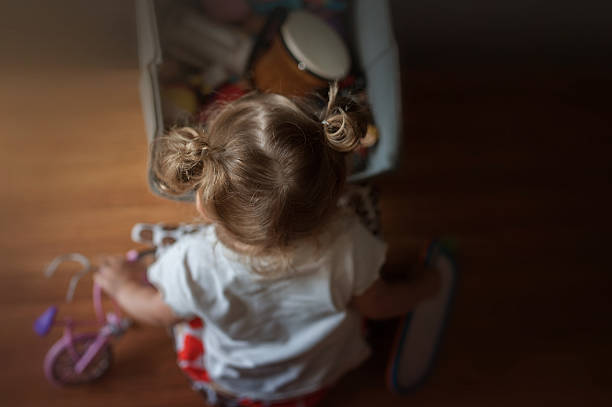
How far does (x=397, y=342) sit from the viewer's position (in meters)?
0.86

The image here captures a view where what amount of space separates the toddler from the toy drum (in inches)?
6.7

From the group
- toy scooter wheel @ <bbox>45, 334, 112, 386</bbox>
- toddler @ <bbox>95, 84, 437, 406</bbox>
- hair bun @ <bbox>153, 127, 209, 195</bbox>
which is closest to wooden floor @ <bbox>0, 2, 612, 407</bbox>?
toy scooter wheel @ <bbox>45, 334, 112, 386</bbox>

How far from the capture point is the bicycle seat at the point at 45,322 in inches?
33.0

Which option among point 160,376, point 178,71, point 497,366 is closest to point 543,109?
point 497,366

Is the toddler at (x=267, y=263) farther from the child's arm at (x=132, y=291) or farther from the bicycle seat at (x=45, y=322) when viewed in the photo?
the bicycle seat at (x=45, y=322)

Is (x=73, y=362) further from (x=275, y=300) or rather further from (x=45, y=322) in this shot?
(x=275, y=300)

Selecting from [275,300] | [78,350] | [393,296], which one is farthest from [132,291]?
[393,296]

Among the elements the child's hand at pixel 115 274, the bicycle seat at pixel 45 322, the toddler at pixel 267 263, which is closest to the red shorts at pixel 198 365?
the toddler at pixel 267 263

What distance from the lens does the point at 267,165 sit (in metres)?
0.40

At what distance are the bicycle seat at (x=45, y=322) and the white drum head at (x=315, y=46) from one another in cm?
62

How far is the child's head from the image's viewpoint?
40 cm

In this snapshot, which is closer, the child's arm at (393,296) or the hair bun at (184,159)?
the hair bun at (184,159)

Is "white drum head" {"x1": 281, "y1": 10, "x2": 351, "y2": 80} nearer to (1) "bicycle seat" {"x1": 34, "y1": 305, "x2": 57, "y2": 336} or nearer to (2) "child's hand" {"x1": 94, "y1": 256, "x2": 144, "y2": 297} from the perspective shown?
(2) "child's hand" {"x1": 94, "y1": 256, "x2": 144, "y2": 297}

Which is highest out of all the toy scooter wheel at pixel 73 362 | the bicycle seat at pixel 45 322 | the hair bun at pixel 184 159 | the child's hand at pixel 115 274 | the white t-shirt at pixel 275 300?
the hair bun at pixel 184 159
